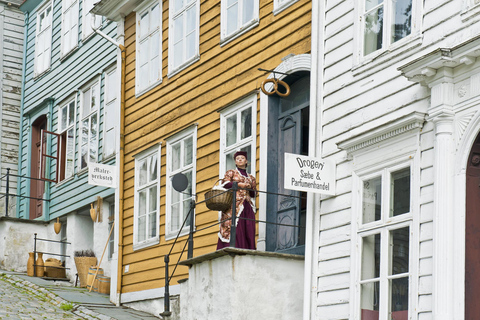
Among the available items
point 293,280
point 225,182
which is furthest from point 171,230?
point 293,280

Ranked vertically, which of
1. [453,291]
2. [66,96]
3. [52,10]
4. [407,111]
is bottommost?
[453,291]

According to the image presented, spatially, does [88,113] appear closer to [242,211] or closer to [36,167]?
[36,167]

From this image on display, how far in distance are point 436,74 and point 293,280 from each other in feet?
11.2

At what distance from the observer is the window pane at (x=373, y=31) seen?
33.0 ft

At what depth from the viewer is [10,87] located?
80.0 ft

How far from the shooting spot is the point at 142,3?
1725 centimetres

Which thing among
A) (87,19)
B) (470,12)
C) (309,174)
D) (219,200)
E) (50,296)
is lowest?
(50,296)

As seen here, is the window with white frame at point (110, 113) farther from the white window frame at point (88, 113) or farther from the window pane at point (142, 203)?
the window pane at point (142, 203)

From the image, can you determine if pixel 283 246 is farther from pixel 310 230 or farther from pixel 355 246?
pixel 355 246

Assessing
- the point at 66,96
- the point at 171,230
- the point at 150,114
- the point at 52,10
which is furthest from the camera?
the point at 52,10

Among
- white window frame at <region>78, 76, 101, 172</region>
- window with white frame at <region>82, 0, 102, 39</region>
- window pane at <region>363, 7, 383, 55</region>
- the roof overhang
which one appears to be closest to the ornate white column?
window pane at <region>363, 7, 383, 55</region>

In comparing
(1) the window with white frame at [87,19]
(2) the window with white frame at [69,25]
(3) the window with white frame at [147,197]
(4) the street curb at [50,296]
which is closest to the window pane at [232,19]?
(3) the window with white frame at [147,197]

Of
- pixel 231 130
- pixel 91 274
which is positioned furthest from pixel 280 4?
pixel 91 274

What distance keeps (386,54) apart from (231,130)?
4.38 m
